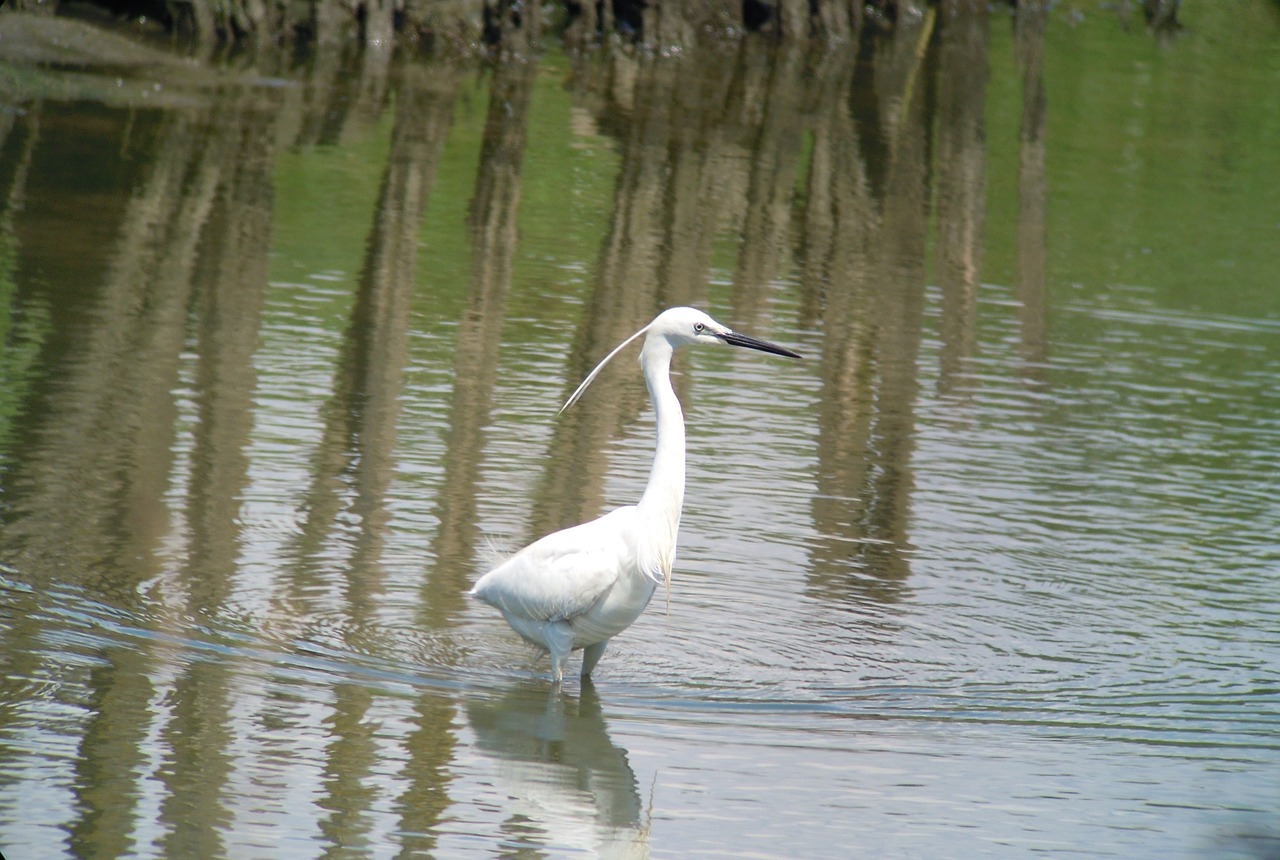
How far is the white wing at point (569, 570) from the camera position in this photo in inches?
233

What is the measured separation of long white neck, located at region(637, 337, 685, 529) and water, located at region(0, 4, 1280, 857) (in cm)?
69

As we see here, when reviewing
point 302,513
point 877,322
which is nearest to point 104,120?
point 877,322

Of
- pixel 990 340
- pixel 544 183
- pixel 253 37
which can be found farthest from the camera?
pixel 253 37

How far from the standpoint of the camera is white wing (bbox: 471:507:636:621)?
5906 millimetres

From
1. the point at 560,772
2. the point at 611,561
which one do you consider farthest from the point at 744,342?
the point at 560,772

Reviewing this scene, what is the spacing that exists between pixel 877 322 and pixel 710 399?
2462 mm

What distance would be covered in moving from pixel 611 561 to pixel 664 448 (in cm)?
47

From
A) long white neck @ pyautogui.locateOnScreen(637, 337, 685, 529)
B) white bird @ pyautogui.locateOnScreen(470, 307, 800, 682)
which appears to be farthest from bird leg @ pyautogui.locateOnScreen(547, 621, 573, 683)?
long white neck @ pyautogui.locateOnScreen(637, 337, 685, 529)

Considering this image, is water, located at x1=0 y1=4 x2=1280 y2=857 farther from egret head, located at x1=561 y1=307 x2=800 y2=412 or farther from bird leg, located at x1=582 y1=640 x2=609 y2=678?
egret head, located at x1=561 y1=307 x2=800 y2=412

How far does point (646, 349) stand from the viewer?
6195 mm

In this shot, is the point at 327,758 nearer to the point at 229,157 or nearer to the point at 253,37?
the point at 229,157

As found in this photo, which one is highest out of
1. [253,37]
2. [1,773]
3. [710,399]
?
[253,37]

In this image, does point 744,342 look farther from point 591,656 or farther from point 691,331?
point 591,656

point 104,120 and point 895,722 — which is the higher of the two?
point 104,120
